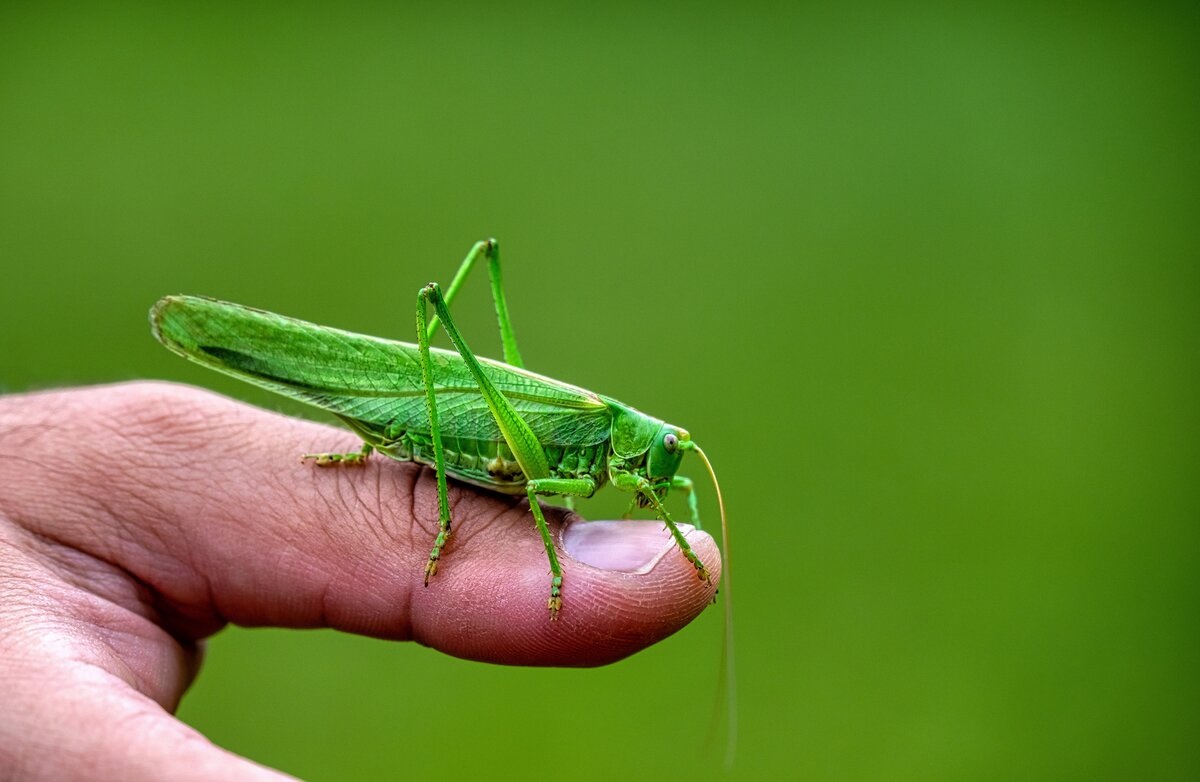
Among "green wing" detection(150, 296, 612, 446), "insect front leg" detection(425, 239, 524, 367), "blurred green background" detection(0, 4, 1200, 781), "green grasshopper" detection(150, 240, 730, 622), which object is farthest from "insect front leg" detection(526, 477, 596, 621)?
"blurred green background" detection(0, 4, 1200, 781)

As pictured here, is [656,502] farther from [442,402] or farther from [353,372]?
[353,372]

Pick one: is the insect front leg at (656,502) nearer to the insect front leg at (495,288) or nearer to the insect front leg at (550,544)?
the insect front leg at (550,544)

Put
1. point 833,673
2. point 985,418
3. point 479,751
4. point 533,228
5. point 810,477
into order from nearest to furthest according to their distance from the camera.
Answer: point 479,751, point 833,673, point 810,477, point 985,418, point 533,228

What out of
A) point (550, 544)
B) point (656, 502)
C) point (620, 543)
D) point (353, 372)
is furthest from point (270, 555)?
point (656, 502)

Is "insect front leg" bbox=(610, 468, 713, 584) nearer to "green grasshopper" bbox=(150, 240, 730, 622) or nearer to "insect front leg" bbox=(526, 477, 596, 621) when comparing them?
"green grasshopper" bbox=(150, 240, 730, 622)

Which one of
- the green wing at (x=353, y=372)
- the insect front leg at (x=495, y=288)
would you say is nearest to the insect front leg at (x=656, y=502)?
the green wing at (x=353, y=372)

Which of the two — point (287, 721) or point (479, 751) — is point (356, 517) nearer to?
point (479, 751)

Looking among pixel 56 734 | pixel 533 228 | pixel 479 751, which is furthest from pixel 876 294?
pixel 56 734

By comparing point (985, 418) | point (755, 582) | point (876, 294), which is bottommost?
point (755, 582)
